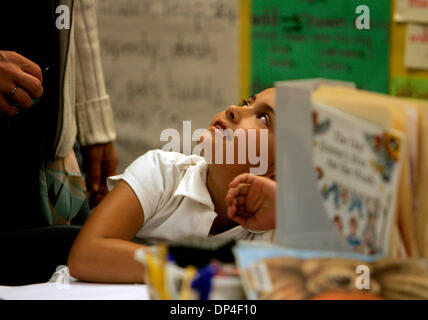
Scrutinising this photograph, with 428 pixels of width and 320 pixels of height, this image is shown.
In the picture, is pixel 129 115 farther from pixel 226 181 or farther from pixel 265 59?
pixel 226 181

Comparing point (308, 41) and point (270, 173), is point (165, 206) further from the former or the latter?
point (308, 41)

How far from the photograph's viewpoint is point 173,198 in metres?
1.01

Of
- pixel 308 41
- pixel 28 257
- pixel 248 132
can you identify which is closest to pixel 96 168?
pixel 28 257

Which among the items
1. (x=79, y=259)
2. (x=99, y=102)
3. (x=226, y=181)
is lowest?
(x=79, y=259)

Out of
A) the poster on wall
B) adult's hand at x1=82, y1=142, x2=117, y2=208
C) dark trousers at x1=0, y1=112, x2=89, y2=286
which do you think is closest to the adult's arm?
adult's hand at x1=82, y1=142, x2=117, y2=208

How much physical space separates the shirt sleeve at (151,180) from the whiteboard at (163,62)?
36 centimetres

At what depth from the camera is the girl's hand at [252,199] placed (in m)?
0.78

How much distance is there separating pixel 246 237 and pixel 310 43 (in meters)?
0.75

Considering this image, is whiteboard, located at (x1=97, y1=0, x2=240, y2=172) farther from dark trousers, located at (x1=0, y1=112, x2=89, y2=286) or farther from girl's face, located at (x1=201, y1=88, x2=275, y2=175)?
girl's face, located at (x1=201, y1=88, x2=275, y2=175)

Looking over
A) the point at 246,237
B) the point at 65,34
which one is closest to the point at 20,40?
the point at 65,34

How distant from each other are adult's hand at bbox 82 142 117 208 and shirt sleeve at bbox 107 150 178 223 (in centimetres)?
16

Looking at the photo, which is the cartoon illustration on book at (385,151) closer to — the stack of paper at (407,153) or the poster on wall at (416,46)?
the stack of paper at (407,153)

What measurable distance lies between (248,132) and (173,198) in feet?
0.60
